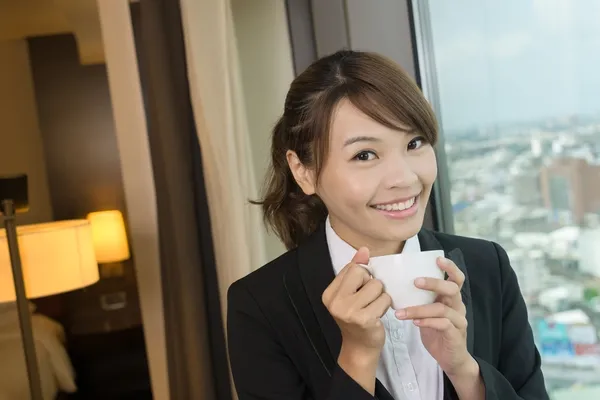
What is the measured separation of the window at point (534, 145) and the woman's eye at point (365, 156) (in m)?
0.69

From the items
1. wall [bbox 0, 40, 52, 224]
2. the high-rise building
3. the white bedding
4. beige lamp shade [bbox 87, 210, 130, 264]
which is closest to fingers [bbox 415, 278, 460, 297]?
the high-rise building

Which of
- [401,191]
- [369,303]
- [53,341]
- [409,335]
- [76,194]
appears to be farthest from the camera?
[76,194]

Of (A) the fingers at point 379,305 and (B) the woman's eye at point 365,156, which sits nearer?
(A) the fingers at point 379,305

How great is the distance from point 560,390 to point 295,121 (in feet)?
3.41

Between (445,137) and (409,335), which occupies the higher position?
(445,137)

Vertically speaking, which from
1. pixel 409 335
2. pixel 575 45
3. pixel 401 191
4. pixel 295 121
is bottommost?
pixel 409 335

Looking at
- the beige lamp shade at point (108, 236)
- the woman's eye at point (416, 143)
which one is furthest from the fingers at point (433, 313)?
the beige lamp shade at point (108, 236)

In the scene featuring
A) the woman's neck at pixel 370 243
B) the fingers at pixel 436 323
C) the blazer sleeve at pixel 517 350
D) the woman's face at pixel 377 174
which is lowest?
the blazer sleeve at pixel 517 350

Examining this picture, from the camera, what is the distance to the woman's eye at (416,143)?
3.03 feet

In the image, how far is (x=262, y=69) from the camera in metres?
1.69

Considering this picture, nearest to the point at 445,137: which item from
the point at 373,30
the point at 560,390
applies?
the point at 373,30

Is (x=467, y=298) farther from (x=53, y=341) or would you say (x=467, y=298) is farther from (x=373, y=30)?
(x=53, y=341)

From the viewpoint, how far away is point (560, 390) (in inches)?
60.7

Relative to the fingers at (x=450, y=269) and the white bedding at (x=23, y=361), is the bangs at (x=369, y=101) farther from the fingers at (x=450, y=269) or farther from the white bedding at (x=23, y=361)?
the white bedding at (x=23, y=361)
